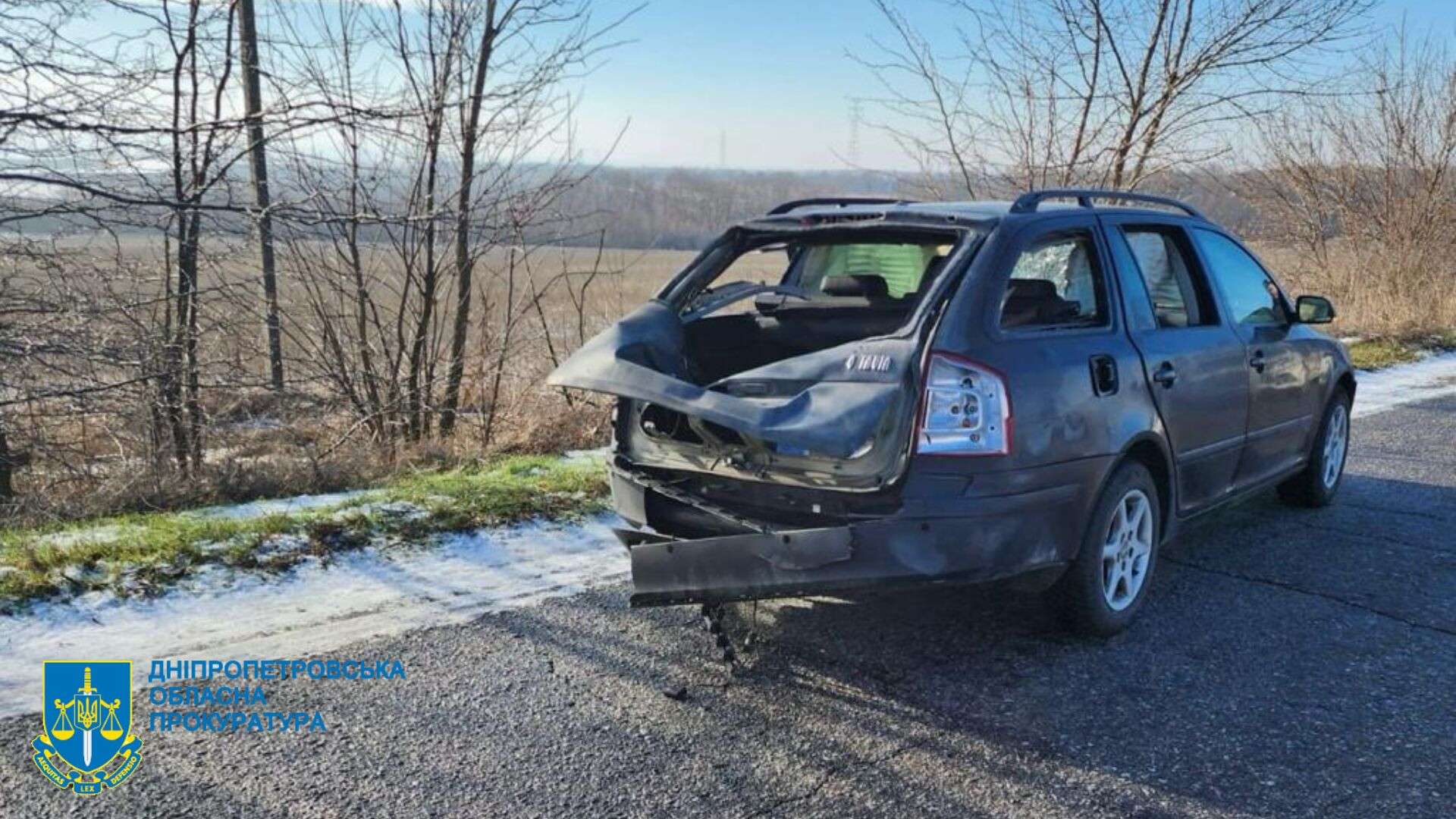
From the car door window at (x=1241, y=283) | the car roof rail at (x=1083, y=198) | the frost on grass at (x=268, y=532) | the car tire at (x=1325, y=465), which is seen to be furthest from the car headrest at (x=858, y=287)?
the car tire at (x=1325, y=465)

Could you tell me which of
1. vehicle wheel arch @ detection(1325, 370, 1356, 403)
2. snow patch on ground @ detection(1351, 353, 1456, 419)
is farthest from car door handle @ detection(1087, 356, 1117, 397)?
snow patch on ground @ detection(1351, 353, 1456, 419)

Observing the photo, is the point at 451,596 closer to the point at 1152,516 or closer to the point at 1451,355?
the point at 1152,516

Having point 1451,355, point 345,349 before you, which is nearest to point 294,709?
point 345,349

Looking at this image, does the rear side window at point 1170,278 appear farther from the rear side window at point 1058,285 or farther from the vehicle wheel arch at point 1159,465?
the vehicle wheel arch at point 1159,465

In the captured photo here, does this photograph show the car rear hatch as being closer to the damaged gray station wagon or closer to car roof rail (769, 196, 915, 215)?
the damaged gray station wagon

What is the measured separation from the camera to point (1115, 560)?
4.20 meters

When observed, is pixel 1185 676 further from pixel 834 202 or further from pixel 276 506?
Answer: pixel 276 506

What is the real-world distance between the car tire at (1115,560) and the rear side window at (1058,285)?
2.11ft

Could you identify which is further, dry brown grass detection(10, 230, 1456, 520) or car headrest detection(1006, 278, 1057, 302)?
dry brown grass detection(10, 230, 1456, 520)

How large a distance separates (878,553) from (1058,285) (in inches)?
66.4

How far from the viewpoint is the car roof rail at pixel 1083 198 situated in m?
4.29

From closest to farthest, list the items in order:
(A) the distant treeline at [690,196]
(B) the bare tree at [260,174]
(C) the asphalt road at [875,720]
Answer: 1. (C) the asphalt road at [875,720]
2. (B) the bare tree at [260,174]
3. (A) the distant treeline at [690,196]

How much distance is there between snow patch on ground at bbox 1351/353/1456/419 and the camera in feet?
34.2

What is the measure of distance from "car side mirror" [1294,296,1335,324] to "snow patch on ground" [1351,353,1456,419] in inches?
174
